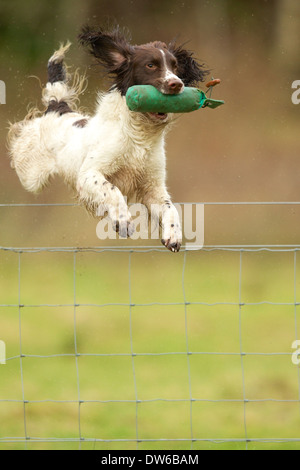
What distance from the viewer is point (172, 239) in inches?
150

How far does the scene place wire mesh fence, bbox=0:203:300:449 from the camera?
23.5 ft

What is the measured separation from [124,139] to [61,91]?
3.47ft

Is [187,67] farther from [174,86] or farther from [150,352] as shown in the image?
[150,352]

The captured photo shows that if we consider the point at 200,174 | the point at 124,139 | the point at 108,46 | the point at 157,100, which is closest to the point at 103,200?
the point at 124,139

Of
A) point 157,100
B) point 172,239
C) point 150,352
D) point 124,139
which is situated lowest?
point 150,352

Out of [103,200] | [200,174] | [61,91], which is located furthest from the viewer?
[200,174]

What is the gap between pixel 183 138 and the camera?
15.0m

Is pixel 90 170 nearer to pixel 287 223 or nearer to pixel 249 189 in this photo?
pixel 249 189

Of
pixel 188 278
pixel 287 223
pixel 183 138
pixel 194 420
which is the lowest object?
pixel 194 420

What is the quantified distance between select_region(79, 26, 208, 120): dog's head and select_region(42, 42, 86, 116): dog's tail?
61 cm

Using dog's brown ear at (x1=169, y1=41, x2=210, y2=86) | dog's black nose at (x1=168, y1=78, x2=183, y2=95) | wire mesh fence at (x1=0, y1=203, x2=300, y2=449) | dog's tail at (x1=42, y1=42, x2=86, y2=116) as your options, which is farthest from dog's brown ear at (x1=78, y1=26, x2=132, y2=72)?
wire mesh fence at (x1=0, y1=203, x2=300, y2=449)

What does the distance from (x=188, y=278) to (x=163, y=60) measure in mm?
10565

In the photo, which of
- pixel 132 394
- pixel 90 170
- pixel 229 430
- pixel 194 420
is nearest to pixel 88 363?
pixel 132 394

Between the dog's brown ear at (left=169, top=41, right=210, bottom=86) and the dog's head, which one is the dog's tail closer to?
the dog's head
